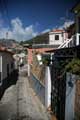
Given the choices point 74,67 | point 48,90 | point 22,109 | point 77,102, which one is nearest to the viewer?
point 77,102

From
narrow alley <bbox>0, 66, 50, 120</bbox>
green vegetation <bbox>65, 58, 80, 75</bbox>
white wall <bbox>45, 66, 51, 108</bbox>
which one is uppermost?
green vegetation <bbox>65, 58, 80, 75</bbox>

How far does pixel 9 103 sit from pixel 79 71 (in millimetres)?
7834

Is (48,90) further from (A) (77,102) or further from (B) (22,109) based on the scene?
(A) (77,102)

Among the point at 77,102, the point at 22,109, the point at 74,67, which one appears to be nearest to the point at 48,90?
the point at 22,109

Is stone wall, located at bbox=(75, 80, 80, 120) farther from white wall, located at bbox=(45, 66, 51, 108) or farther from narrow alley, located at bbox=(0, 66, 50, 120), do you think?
white wall, located at bbox=(45, 66, 51, 108)

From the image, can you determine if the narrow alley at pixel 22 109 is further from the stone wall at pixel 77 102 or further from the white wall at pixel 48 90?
the stone wall at pixel 77 102

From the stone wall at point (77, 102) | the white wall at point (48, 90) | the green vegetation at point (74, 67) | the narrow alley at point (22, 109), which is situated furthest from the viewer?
the white wall at point (48, 90)

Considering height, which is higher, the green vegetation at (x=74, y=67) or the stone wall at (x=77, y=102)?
the green vegetation at (x=74, y=67)

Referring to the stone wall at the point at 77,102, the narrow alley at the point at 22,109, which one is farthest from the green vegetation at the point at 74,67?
the narrow alley at the point at 22,109

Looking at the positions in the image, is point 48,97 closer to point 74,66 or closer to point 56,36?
point 74,66

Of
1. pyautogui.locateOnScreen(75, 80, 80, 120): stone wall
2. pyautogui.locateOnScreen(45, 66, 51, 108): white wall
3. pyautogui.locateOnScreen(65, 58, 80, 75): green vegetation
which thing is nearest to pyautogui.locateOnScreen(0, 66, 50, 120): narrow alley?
pyautogui.locateOnScreen(45, 66, 51, 108): white wall

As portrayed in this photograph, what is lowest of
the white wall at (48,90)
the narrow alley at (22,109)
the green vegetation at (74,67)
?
the narrow alley at (22,109)

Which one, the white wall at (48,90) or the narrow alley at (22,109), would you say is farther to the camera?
the white wall at (48,90)

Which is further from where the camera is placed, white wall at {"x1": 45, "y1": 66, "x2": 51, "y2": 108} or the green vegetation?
white wall at {"x1": 45, "y1": 66, "x2": 51, "y2": 108}
